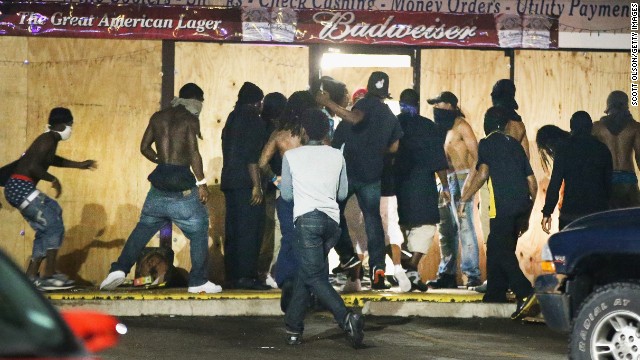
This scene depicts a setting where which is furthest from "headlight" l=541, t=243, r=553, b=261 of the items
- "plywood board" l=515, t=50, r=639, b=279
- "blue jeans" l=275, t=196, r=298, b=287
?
"plywood board" l=515, t=50, r=639, b=279

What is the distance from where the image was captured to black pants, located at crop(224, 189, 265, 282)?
1441 centimetres

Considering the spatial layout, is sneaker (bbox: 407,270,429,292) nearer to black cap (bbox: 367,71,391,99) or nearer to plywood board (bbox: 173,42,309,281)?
black cap (bbox: 367,71,391,99)

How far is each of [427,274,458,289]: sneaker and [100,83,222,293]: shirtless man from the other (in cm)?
261

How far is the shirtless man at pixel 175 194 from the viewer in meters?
13.6

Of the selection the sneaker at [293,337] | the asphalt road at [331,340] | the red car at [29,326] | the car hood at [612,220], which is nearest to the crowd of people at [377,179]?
the asphalt road at [331,340]

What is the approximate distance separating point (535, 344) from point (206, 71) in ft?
19.0

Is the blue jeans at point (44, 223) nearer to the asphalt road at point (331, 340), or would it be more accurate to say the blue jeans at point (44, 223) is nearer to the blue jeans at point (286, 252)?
the asphalt road at point (331, 340)

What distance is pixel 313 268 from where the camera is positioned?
35.0ft

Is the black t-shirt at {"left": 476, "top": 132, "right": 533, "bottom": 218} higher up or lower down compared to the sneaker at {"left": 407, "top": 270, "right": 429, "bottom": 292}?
higher up

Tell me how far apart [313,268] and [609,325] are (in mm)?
2797

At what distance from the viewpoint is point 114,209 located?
15258 mm

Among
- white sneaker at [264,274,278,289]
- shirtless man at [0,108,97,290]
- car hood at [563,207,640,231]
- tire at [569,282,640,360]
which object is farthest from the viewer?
white sneaker at [264,274,278,289]

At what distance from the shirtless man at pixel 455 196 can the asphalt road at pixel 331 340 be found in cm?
208

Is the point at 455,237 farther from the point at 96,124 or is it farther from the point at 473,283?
the point at 96,124
